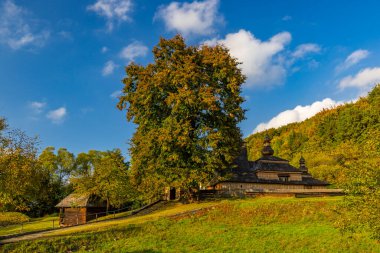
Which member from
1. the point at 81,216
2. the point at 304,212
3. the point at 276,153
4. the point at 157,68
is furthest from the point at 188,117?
the point at 276,153

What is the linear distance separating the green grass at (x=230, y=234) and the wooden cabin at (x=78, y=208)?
19.6 metres

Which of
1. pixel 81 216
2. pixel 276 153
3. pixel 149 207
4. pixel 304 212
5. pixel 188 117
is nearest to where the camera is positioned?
pixel 304 212

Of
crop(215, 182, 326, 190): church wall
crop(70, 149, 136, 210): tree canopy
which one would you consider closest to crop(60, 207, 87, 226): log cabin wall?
crop(70, 149, 136, 210): tree canopy

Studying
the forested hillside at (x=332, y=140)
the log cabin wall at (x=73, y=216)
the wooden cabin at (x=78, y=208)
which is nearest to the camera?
the wooden cabin at (x=78, y=208)

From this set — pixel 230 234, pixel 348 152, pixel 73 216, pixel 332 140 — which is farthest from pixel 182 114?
pixel 332 140

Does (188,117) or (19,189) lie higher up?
(188,117)

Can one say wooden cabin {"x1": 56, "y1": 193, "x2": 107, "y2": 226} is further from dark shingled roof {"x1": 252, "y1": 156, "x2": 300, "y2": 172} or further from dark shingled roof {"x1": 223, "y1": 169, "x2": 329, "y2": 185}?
dark shingled roof {"x1": 252, "y1": 156, "x2": 300, "y2": 172}

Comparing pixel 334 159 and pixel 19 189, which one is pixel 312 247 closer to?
pixel 19 189

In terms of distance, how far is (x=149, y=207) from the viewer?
4244 centimetres

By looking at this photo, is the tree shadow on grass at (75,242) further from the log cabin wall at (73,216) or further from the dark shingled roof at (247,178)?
the log cabin wall at (73,216)

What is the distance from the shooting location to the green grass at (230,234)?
75.8 feet

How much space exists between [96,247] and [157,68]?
76.2 feet

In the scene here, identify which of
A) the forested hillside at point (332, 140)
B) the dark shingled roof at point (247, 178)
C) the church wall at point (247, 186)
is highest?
the forested hillside at point (332, 140)

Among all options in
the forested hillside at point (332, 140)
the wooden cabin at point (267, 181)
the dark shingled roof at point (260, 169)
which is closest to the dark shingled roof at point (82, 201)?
the wooden cabin at point (267, 181)
